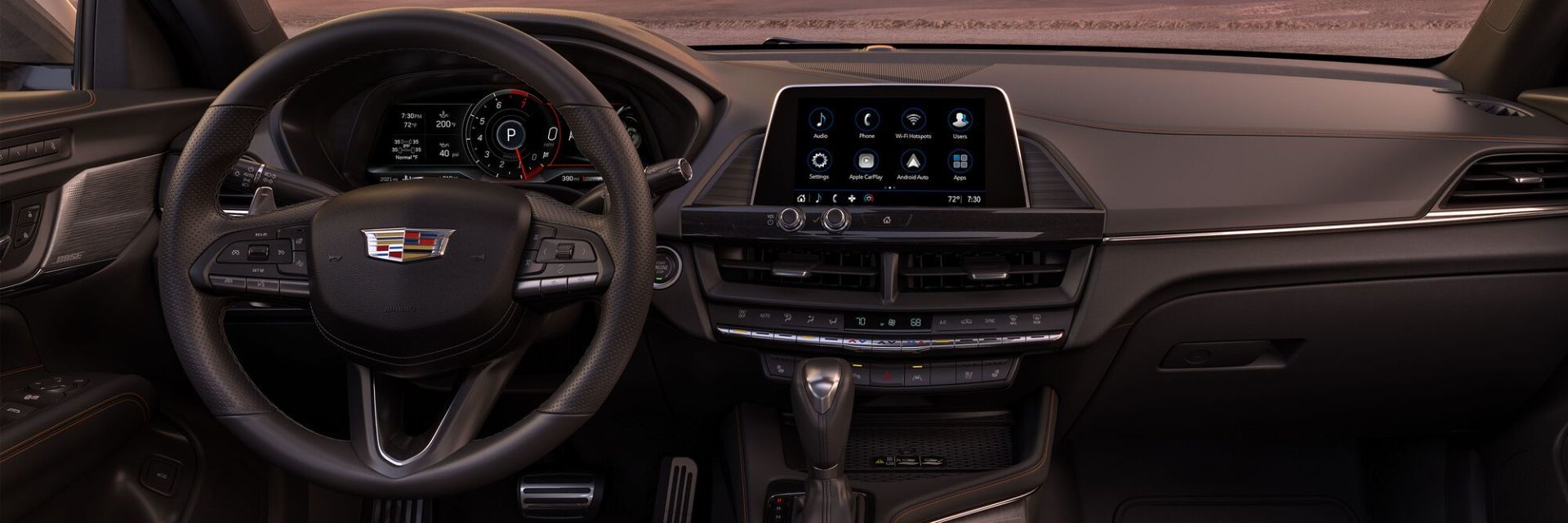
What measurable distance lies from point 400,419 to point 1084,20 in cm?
141

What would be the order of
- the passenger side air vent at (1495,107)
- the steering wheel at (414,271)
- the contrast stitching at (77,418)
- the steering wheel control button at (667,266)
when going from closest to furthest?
the steering wheel at (414,271), the contrast stitching at (77,418), the steering wheel control button at (667,266), the passenger side air vent at (1495,107)

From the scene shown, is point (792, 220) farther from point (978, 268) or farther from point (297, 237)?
point (297, 237)

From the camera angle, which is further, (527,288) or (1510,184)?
(1510,184)

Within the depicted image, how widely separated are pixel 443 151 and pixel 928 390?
3.25 feet

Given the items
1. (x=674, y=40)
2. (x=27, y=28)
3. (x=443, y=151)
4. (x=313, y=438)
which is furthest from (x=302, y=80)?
(x=27, y=28)

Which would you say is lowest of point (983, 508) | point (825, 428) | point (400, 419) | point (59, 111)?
point (983, 508)

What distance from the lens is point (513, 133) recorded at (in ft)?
6.07

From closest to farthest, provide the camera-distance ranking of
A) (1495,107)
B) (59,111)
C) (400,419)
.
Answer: (400,419), (59,111), (1495,107)

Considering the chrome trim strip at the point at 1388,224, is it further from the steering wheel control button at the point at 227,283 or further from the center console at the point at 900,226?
the steering wheel control button at the point at 227,283

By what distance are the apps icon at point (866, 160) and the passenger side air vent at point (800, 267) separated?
0.14 metres

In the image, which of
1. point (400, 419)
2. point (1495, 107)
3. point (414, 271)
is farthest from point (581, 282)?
point (1495, 107)

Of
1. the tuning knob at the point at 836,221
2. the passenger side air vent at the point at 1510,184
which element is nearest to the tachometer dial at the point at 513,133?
the tuning knob at the point at 836,221

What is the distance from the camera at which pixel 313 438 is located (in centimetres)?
129

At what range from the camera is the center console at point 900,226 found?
66.8 inches
